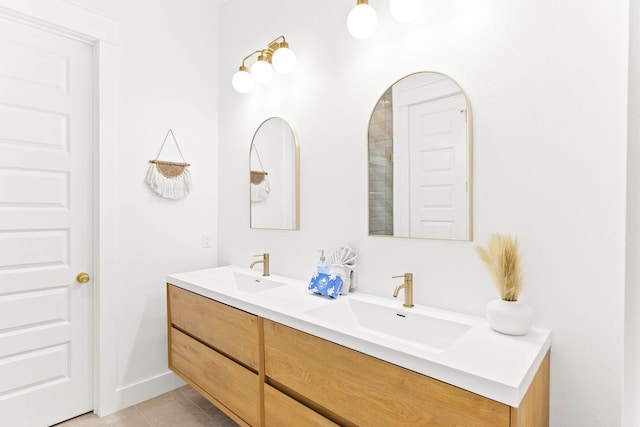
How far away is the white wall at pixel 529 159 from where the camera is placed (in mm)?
1069

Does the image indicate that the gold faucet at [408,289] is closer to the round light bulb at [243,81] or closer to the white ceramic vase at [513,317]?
Result: the white ceramic vase at [513,317]

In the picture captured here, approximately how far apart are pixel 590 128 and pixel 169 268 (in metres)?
2.41

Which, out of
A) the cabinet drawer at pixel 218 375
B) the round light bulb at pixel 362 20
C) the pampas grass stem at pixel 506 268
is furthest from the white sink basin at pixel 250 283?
the round light bulb at pixel 362 20

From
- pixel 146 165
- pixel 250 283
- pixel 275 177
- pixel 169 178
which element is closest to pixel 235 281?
pixel 250 283

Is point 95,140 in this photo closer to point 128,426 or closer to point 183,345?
point 183,345

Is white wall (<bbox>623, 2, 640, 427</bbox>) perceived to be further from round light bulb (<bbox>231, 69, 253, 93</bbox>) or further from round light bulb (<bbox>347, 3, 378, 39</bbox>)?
round light bulb (<bbox>231, 69, 253, 93</bbox>)

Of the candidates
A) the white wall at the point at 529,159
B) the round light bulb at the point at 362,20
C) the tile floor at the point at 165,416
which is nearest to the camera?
the white wall at the point at 529,159

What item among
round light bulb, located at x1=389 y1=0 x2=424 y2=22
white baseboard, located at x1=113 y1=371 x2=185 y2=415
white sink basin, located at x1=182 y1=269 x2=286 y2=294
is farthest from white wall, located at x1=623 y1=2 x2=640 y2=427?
white baseboard, located at x1=113 y1=371 x2=185 y2=415

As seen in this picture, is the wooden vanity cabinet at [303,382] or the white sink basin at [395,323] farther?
the white sink basin at [395,323]

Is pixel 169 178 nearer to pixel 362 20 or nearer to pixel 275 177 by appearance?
pixel 275 177

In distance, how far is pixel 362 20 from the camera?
1.47 m

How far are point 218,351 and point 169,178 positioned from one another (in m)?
1.24

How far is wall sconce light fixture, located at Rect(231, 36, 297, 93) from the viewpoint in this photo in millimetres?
1865

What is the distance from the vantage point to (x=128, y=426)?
76.5 inches
